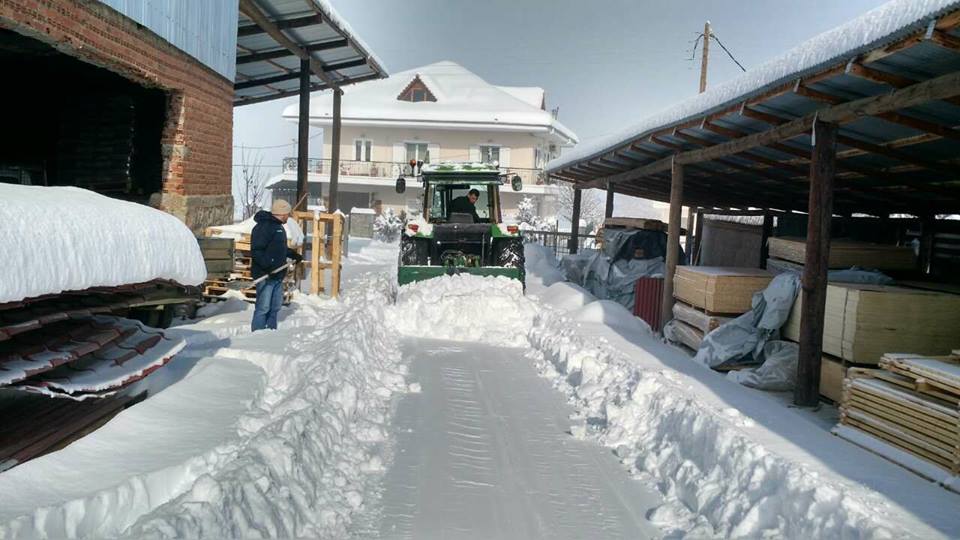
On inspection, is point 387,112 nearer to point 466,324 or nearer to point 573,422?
point 466,324

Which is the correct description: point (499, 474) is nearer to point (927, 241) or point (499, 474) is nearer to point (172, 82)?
point (172, 82)

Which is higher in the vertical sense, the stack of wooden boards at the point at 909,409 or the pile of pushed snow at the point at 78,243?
the pile of pushed snow at the point at 78,243

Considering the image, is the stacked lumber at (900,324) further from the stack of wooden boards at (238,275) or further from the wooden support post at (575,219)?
the wooden support post at (575,219)

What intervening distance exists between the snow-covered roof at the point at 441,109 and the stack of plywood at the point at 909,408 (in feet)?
103

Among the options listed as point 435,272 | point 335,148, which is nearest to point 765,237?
point 435,272

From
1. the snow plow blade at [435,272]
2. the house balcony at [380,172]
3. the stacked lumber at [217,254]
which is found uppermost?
the house balcony at [380,172]

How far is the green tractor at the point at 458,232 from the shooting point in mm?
13367

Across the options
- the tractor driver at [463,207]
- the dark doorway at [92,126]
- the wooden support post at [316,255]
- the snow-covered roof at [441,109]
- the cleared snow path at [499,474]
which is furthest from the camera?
the snow-covered roof at [441,109]

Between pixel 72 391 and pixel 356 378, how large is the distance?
10.5 ft

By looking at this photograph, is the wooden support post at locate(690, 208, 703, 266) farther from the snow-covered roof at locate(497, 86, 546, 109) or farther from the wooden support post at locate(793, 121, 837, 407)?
the snow-covered roof at locate(497, 86, 546, 109)

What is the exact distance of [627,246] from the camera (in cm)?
1667

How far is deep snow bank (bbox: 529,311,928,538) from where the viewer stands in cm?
440

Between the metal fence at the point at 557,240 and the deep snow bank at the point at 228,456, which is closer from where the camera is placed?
the deep snow bank at the point at 228,456

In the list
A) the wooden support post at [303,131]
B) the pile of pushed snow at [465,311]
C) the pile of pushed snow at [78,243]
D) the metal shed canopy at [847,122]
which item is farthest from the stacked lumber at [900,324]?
the wooden support post at [303,131]
